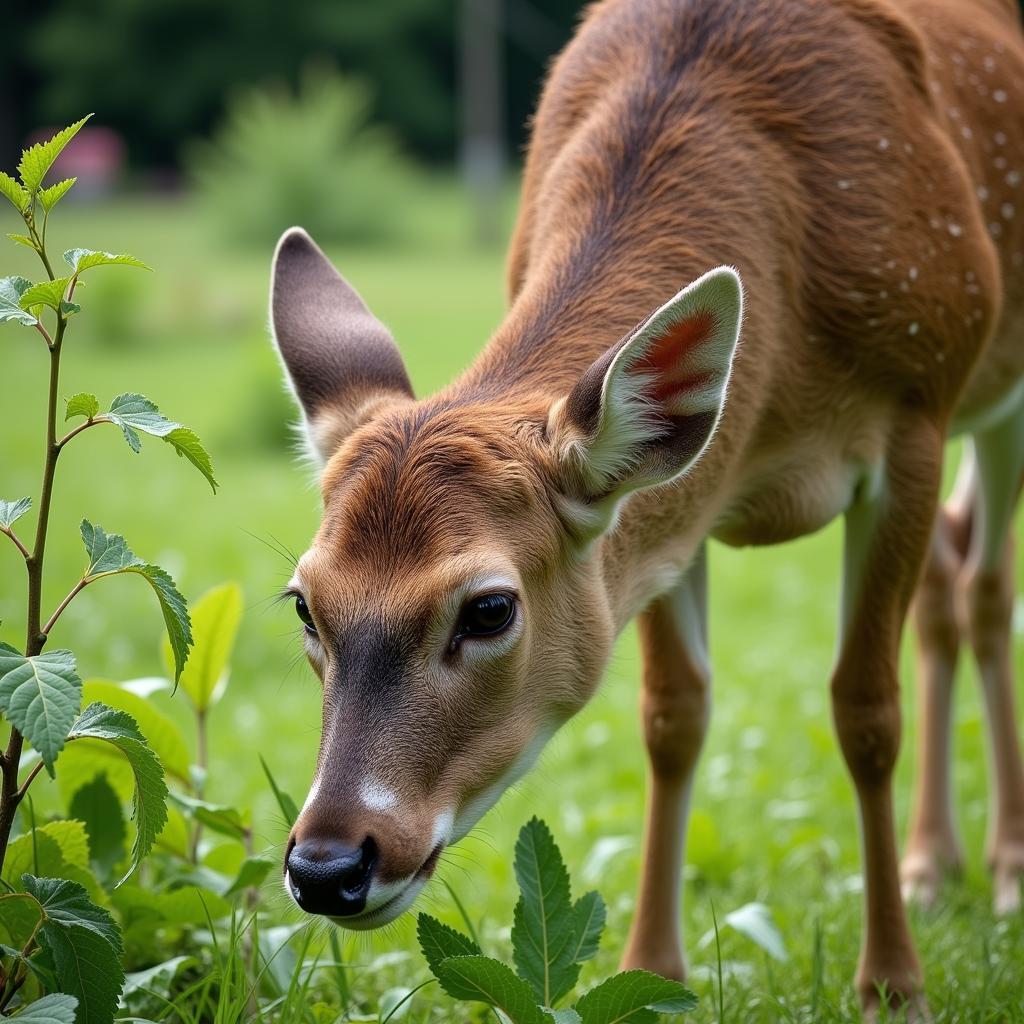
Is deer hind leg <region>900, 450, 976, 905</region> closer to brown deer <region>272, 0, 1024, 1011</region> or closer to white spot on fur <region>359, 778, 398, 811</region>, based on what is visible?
brown deer <region>272, 0, 1024, 1011</region>

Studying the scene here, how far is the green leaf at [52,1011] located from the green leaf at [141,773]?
242 mm

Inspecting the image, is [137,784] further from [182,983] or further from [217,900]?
[182,983]

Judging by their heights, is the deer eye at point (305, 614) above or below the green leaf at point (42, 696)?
below

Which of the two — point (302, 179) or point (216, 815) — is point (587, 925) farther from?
point (302, 179)

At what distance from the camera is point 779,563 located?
11109 millimetres

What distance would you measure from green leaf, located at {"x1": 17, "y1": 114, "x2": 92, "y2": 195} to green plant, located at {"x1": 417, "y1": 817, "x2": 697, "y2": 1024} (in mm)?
1573

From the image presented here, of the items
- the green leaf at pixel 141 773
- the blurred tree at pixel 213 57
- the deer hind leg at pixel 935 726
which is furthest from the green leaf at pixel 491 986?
the blurred tree at pixel 213 57

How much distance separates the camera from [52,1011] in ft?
8.48

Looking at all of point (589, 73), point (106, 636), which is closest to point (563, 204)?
point (589, 73)

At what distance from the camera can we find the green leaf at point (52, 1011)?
2.56 meters

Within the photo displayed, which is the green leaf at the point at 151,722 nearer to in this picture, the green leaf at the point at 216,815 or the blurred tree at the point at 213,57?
the green leaf at the point at 216,815

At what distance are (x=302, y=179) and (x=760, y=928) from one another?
32.2 m

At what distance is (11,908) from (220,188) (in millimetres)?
32819

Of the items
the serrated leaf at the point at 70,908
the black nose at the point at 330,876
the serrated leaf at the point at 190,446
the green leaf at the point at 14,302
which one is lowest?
the serrated leaf at the point at 70,908
